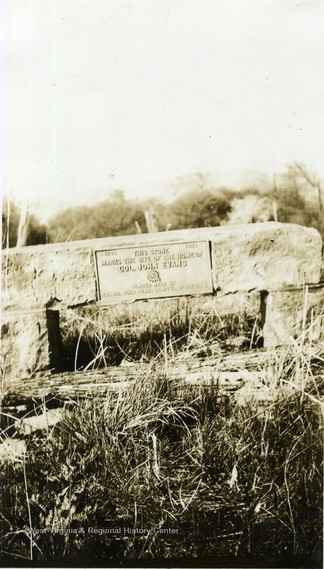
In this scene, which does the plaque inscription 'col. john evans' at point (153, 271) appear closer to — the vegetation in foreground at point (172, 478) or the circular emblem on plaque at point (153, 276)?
the circular emblem on plaque at point (153, 276)

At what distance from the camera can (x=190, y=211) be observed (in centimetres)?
390

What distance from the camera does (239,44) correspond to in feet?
12.8

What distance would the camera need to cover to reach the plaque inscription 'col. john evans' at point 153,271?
152 inches

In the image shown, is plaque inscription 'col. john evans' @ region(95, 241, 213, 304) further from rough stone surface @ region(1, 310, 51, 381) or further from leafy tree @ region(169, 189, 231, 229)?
rough stone surface @ region(1, 310, 51, 381)

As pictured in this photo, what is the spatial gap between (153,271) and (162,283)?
0.29 feet

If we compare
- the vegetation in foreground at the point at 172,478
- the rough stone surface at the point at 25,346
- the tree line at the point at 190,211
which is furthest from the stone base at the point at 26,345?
the tree line at the point at 190,211

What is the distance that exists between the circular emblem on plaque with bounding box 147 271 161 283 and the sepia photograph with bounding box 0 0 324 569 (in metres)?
0.02

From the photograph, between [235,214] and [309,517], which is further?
[235,214]

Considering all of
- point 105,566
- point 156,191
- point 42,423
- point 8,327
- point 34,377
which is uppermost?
point 156,191

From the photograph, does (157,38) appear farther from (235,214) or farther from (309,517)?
(309,517)

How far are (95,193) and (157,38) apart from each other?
99 centimetres

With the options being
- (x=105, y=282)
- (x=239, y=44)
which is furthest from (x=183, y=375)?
(x=239, y=44)

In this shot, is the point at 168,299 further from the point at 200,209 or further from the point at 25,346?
the point at 25,346

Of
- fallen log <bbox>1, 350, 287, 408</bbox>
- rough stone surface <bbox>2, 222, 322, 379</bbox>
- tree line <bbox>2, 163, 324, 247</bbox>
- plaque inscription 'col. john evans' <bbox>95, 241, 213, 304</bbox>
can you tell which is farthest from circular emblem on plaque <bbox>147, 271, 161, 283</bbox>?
fallen log <bbox>1, 350, 287, 408</bbox>
